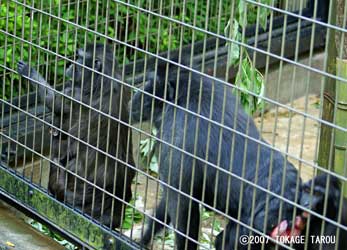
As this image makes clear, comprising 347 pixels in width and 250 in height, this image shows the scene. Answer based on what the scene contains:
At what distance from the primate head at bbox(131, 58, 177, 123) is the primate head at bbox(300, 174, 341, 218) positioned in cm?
97

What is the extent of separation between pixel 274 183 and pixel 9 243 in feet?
6.20

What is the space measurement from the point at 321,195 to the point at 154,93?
1091 mm

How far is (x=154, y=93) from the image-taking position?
4.87 meters

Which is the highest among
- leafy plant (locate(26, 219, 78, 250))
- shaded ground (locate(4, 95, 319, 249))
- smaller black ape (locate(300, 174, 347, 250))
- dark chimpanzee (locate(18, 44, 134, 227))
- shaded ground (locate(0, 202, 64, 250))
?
smaller black ape (locate(300, 174, 347, 250))

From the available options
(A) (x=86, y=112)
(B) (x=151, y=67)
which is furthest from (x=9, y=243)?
(B) (x=151, y=67)

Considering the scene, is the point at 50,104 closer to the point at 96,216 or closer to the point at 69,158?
the point at 69,158

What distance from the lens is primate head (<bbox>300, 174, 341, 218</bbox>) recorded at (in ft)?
13.8

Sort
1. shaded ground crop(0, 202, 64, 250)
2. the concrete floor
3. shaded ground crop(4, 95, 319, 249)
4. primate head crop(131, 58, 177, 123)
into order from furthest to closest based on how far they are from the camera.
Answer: shaded ground crop(4, 95, 319, 249)
the concrete floor
shaded ground crop(0, 202, 64, 250)
primate head crop(131, 58, 177, 123)

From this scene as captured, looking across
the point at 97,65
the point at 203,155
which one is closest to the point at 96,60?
the point at 97,65

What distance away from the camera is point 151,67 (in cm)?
559

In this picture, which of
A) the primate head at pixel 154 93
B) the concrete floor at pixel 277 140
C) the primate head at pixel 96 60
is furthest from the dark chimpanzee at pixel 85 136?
the primate head at pixel 154 93

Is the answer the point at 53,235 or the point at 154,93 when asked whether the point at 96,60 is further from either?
the point at 53,235

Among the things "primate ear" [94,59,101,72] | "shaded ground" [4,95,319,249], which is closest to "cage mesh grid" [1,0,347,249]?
"primate ear" [94,59,101,72]

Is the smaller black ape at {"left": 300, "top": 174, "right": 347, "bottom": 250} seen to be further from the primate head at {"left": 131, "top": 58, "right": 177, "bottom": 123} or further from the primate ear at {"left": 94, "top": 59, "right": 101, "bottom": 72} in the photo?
the primate ear at {"left": 94, "top": 59, "right": 101, "bottom": 72}
